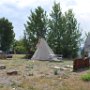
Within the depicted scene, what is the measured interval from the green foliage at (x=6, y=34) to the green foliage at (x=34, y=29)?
1752cm

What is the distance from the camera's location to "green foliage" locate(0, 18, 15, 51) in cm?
8475

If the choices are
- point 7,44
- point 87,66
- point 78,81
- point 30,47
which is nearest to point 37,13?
point 30,47

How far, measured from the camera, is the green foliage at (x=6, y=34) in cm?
8475

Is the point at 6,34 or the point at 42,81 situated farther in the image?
the point at 6,34

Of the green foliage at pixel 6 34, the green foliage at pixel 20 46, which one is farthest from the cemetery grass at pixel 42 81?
the green foliage at pixel 6 34

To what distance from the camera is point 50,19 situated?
67.1m

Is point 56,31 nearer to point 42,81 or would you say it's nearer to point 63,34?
point 63,34

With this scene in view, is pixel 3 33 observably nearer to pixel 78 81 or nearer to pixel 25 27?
pixel 25 27

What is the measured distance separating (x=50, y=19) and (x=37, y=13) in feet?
11.1

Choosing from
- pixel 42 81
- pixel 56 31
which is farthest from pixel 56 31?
pixel 42 81

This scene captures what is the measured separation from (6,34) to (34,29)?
799 inches

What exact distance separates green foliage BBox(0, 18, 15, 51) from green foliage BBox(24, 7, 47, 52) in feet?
57.5

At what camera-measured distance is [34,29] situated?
6750cm

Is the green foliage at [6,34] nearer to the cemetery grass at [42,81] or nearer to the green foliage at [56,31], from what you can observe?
the green foliage at [56,31]
